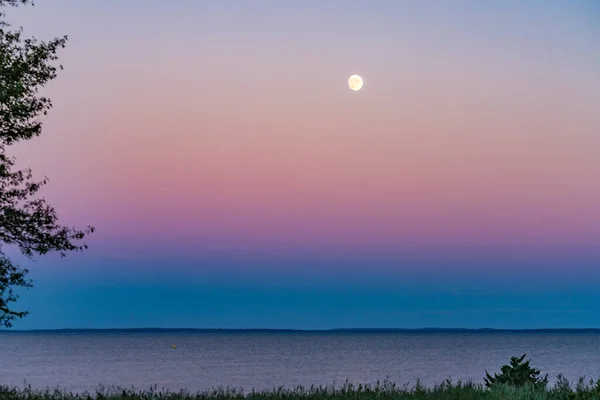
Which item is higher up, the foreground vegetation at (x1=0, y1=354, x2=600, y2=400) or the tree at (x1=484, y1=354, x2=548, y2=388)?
the tree at (x1=484, y1=354, x2=548, y2=388)

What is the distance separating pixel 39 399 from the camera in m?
18.0

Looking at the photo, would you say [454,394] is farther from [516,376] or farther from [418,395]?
[516,376]

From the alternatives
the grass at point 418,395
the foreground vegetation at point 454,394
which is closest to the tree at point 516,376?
the foreground vegetation at point 454,394

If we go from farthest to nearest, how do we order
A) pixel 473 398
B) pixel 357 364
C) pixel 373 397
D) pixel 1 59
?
1. pixel 357 364
2. pixel 1 59
3. pixel 373 397
4. pixel 473 398

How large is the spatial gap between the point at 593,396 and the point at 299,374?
279ft

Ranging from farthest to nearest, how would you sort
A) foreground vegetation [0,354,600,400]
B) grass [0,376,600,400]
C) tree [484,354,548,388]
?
tree [484,354,548,388], foreground vegetation [0,354,600,400], grass [0,376,600,400]

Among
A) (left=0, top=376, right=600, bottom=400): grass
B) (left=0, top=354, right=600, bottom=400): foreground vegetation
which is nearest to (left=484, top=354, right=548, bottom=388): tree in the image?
(left=0, top=354, right=600, bottom=400): foreground vegetation

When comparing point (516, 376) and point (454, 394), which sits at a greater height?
point (516, 376)

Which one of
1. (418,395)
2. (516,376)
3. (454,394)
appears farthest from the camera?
(516,376)

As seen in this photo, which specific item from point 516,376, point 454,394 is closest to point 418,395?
point 454,394

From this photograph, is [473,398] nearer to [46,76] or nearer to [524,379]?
[524,379]

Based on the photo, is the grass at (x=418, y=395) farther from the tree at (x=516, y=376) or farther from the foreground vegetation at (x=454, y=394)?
the tree at (x=516, y=376)

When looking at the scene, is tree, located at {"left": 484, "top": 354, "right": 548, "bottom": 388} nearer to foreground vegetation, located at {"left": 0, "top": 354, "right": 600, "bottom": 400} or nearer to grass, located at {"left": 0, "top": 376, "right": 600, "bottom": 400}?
foreground vegetation, located at {"left": 0, "top": 354, "right": 600, "bottom": 400}

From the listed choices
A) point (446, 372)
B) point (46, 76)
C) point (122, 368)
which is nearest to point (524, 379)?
point (46, 76)
